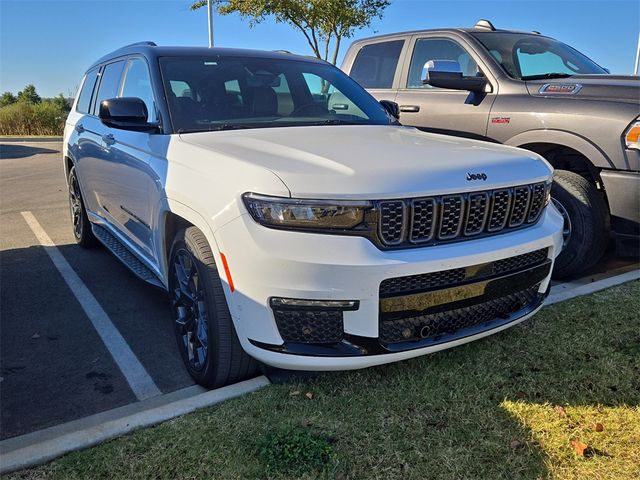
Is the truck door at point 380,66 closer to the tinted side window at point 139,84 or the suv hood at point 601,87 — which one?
the suv hood at point 601,87

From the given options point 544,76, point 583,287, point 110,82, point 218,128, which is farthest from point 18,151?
point 583,287

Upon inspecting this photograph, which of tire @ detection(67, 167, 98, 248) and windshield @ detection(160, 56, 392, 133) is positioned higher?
windshield @ detection(160, 56, 392, 133)

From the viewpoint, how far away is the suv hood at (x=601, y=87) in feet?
13.8

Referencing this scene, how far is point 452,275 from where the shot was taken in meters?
2.56

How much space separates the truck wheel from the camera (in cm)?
432

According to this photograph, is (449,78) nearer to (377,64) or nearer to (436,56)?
(436,56)

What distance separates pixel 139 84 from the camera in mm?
3910

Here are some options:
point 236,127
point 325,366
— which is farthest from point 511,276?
point 236,127

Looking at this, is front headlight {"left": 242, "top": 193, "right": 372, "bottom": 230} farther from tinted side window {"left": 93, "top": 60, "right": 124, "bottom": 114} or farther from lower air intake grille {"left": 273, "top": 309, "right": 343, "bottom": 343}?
tinted side window {"left": 93, "top": 60, "right": 124, "bottom": 114}

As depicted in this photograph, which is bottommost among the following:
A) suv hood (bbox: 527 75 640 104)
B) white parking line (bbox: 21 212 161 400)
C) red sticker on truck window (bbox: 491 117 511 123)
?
white parking line (bbox: 21 212 161 400)

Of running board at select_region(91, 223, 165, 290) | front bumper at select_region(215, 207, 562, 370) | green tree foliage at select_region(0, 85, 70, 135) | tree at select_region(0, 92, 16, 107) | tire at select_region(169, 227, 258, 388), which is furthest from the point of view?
tree at select_region(0, 92, 16, 107)

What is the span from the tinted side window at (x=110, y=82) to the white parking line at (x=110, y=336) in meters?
1.57

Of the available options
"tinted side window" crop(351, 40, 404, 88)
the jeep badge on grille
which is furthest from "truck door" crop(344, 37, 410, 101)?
the jeep badge on grille

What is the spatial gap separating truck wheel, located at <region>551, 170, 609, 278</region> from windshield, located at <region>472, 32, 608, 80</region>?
123 cm
